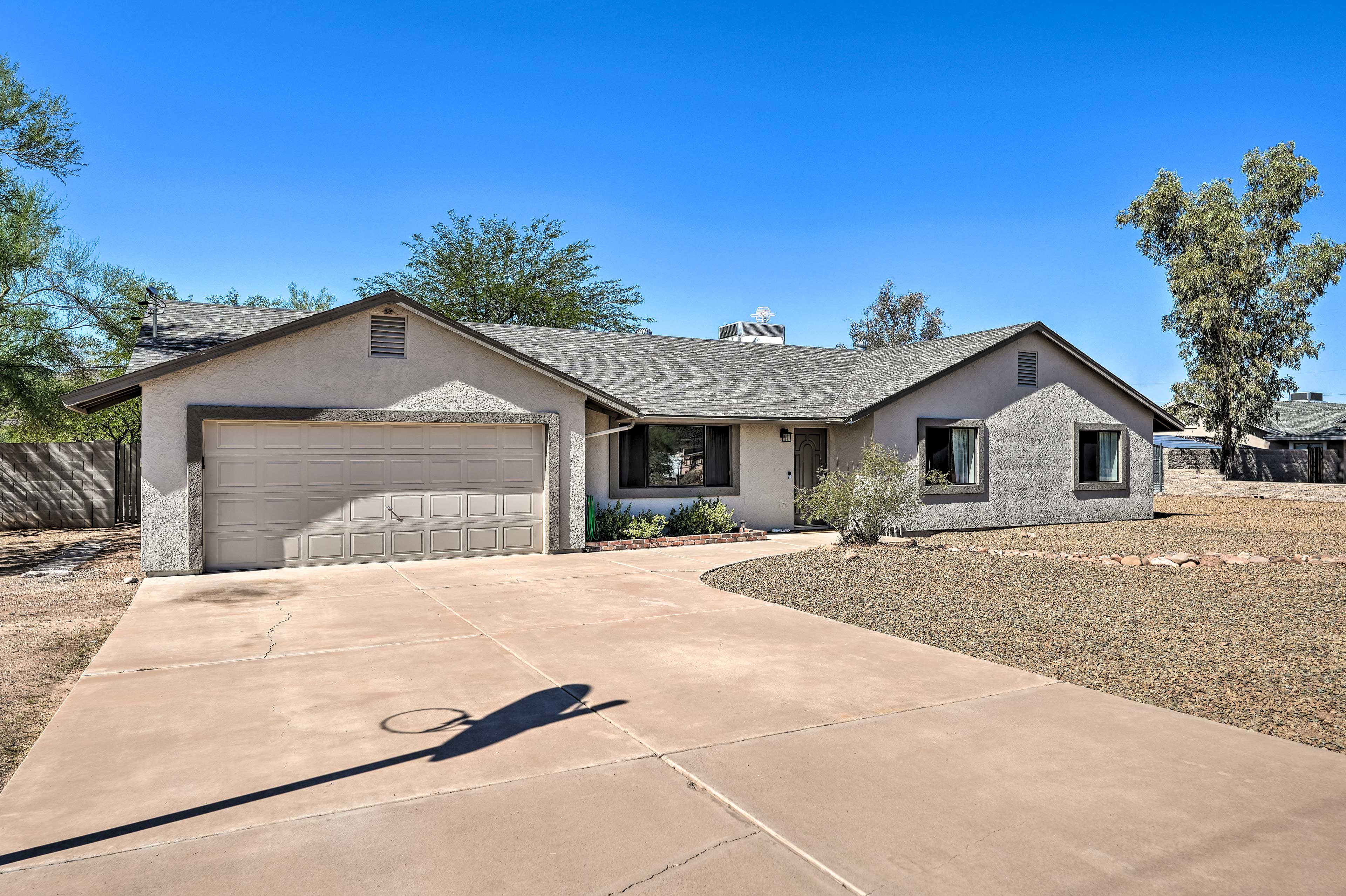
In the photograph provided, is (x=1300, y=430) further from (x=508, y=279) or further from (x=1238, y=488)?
(x=508, y=279)

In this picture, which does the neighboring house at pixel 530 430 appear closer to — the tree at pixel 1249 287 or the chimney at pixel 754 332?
the chimney at pixel 754 332

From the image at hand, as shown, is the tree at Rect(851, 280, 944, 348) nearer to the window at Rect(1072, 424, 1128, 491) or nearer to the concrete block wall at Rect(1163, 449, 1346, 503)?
A: the concrete block wall at Rect(1163, 449, 1346, 503)

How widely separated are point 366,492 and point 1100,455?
17385 millimetres

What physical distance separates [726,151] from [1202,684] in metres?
20.2

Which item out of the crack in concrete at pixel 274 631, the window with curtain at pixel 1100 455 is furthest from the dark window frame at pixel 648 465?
the window with curtain at pixel 1100 455

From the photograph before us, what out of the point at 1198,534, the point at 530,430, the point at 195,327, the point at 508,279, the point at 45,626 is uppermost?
the point at 508,279

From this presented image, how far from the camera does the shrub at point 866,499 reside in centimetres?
1491

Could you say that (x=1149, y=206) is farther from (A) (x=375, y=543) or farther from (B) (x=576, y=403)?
(A) (x=375, y=543)

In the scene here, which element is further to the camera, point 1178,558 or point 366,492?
point 366,492

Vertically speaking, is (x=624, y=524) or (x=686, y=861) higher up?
(x=624, y=524)

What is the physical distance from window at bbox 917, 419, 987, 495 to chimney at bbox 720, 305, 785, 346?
7440 mm

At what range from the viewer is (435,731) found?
5.13 m

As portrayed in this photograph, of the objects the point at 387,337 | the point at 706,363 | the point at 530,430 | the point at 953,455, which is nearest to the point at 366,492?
the point at 387,337

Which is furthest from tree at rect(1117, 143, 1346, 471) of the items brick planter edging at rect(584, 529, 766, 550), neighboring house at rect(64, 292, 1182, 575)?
brick planter edging at rect(584, 529, 766, 550)
